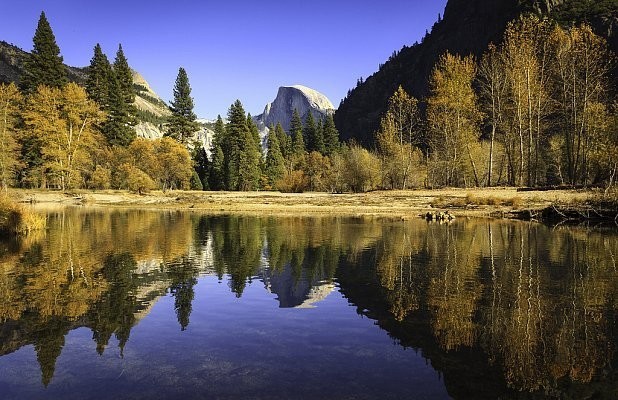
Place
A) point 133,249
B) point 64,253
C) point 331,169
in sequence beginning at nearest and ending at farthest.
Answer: point 64,253 < point 133,249 < point 331,169

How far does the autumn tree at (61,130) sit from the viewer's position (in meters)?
60.6

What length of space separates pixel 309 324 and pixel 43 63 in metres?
83.1

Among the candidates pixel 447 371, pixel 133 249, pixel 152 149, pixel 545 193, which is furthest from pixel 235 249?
pixel 152 149

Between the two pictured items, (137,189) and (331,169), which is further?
(331,169)

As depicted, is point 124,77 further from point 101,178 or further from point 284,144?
point 284,144

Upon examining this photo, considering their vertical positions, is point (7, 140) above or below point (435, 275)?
Answer: above

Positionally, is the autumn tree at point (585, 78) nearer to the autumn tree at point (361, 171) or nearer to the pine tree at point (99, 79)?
the autumn tree at point (361, 171)

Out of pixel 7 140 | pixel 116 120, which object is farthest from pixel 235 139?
pixel 7 140

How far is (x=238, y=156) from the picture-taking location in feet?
A: 321

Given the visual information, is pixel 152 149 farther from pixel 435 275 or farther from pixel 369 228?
pixel 435 275

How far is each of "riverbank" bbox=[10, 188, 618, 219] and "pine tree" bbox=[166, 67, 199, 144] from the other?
89.5 feet

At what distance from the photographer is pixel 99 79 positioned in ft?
273

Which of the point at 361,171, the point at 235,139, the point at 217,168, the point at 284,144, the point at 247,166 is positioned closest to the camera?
the point at 361,171

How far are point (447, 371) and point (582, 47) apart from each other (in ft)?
150
